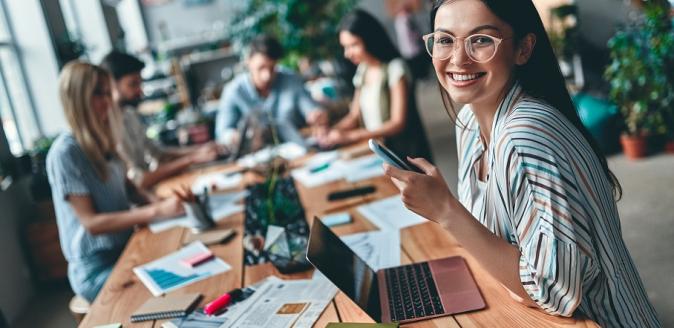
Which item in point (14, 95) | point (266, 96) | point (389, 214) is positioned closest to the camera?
point (389, 214)

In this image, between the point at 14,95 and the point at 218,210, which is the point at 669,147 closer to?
the point at 218,210

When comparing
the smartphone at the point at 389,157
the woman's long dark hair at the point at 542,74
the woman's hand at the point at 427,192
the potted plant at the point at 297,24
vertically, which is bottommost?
the woman's hand at the point at 427,192

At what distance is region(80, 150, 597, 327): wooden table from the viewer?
1183mm

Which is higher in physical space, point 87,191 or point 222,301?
point 87,191

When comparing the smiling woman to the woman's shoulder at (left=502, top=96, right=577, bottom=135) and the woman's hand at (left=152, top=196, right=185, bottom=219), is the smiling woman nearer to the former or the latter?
the woman's shoulder at (left=502, top=96, right=577, bottom=135)

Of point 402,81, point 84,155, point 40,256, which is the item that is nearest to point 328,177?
point 402,81

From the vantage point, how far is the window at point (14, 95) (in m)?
4.26

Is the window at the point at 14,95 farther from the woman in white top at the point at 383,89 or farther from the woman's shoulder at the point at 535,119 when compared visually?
the woman's shoulder at the point at 535,119

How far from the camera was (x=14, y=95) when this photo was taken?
15.1ft

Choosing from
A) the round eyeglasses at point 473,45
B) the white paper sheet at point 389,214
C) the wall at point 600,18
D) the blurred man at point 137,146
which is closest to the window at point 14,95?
the blurred man at point 137,146

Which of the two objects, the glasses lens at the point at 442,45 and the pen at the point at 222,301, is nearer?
the glasses lens at the point at 442,45

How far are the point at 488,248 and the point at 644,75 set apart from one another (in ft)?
11.7

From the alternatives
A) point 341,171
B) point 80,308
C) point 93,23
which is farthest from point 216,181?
point 93,23

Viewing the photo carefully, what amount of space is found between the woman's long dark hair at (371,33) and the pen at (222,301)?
184 centimetres
